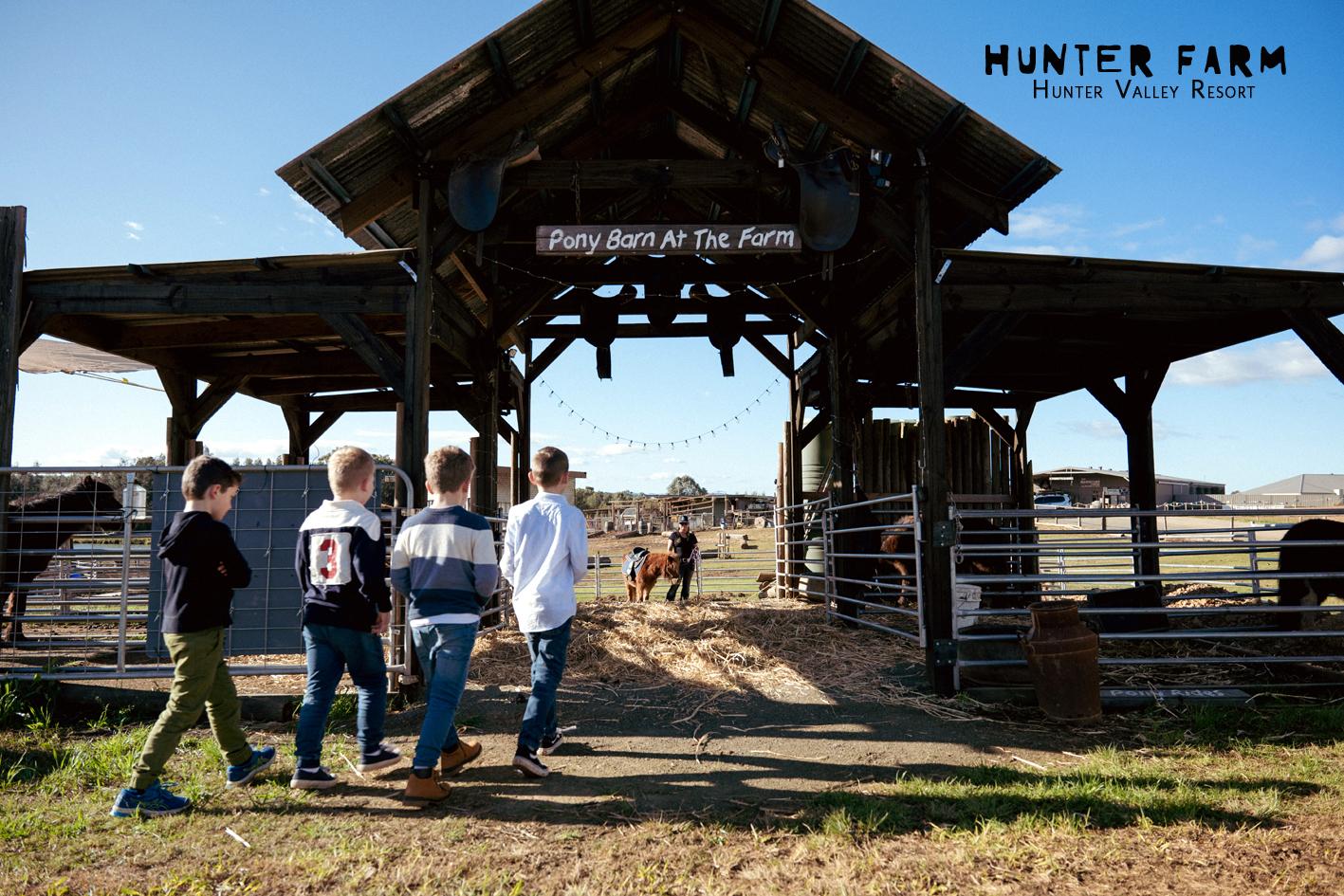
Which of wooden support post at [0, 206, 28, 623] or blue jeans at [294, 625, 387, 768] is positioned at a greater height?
wooden support post at [0, 206, 28, 623]

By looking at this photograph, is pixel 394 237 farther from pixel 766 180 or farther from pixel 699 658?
pixel 699 658

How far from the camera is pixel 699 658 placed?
817 cm

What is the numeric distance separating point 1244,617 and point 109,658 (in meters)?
13.7

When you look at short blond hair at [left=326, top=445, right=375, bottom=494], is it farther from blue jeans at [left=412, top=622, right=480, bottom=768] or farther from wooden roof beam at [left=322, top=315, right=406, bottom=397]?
wooden roof beam at [left=322, top=315, right=406, bottom=397]

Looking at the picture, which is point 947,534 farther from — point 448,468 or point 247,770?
point 247,770

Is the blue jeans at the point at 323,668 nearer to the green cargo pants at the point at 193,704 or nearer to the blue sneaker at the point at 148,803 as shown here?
the green cargo pants at the point at 193,704

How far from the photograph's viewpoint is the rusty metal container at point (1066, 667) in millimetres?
6043

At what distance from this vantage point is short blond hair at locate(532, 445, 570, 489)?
15.9ft

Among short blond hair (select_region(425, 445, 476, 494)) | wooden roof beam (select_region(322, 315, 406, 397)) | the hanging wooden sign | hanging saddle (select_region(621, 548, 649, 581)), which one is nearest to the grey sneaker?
short blond hair (select_region(425, 445, 476, 494))

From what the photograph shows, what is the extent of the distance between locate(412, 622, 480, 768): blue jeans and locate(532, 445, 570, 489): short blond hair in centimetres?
97

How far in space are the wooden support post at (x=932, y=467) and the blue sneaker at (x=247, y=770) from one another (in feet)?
17.3

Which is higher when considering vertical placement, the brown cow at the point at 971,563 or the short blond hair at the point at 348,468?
the short blond hair at the point at 348,468

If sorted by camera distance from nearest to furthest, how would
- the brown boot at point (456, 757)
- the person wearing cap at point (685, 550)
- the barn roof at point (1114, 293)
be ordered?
the brown boot at point (456, 757), the barn roof at point (1114, 293), the person wearing cap at point (685, 550)

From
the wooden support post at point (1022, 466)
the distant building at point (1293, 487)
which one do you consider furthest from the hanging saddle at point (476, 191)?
the distant building at point (1293, 487)
